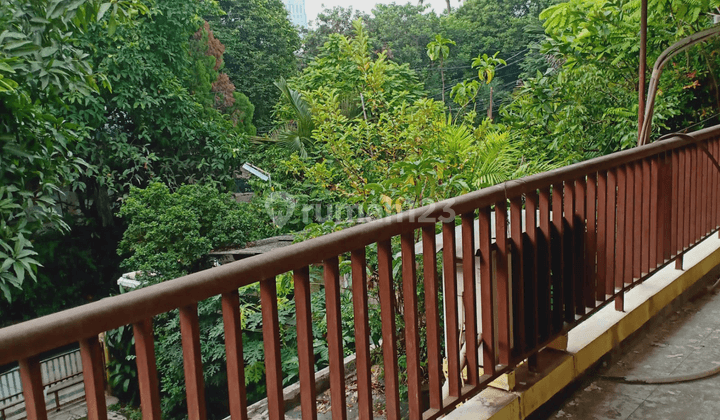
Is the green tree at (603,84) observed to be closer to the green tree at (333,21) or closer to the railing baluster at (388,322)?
the railing baluster at (388,322)

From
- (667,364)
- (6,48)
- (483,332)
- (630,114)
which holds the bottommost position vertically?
(667,364)

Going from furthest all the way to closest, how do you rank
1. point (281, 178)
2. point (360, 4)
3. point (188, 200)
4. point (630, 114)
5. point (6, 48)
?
point (360, 4) → point (281, 178) → point (188, 200) → point (630, 114) → point (6, 48)

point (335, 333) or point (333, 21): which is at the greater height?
point (333, 21)

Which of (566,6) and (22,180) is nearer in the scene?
(22,180)

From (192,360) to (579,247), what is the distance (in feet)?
4.21

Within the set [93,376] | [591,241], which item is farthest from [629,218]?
[93,376]

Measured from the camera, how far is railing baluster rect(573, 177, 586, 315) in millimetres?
1776

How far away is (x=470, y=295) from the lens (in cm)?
142

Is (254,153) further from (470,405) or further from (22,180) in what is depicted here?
(470,405)

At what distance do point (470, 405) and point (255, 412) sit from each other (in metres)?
3.63

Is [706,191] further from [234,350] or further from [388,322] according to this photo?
[234,350]

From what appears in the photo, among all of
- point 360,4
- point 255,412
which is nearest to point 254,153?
point 255,412

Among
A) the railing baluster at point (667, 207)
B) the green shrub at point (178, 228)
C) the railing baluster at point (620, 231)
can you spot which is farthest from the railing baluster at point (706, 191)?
the green shrub at point (178, 228)

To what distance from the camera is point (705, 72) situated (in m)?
4.71
